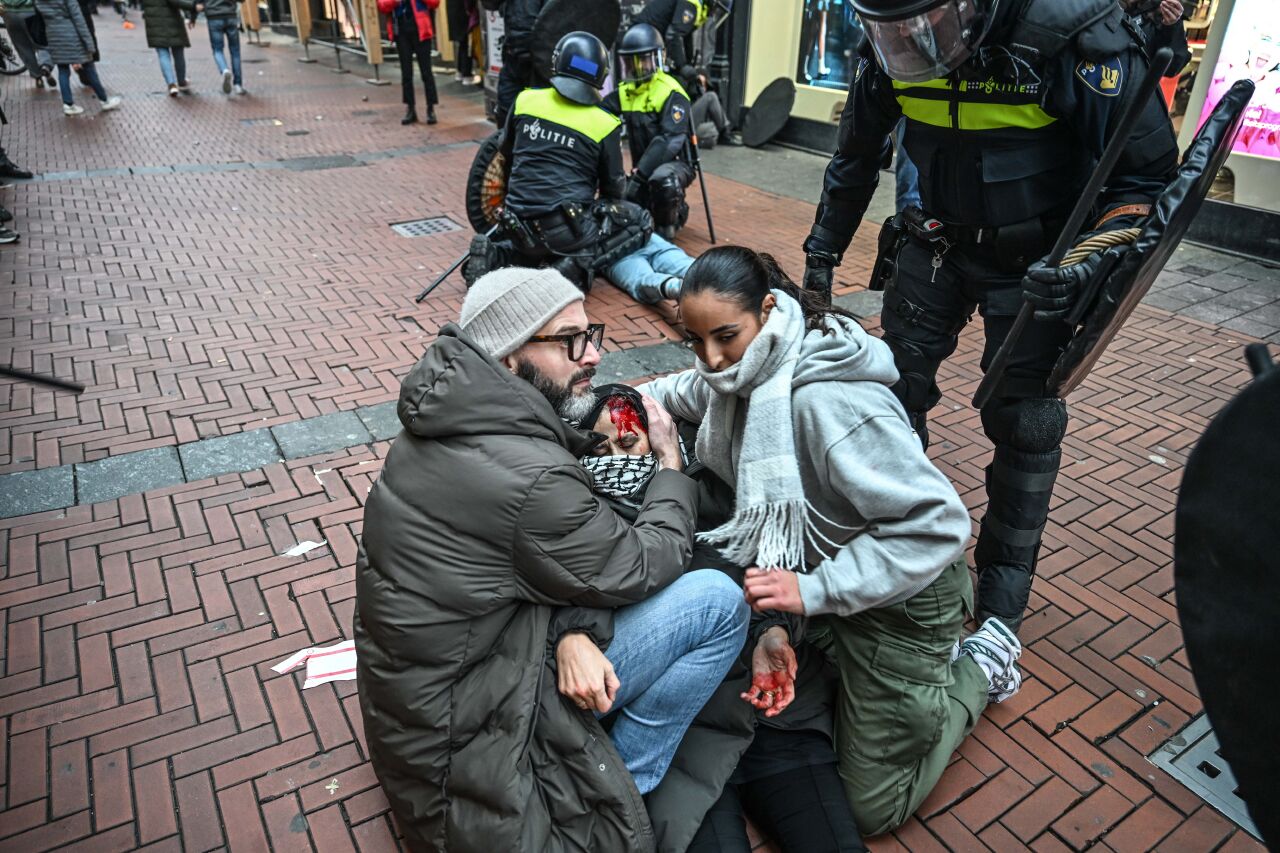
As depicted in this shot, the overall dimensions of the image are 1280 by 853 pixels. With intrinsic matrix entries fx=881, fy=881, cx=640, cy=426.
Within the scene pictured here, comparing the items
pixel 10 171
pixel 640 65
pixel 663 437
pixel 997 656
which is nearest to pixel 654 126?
pixel 640 65

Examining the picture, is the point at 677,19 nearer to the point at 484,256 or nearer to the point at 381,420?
the point at 484,256

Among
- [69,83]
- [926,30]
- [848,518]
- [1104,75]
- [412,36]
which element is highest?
[926,30]

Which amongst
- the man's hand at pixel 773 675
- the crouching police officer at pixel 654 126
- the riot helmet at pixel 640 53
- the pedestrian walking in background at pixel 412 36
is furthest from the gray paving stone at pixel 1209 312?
the pedestrian walking in background at pixel 412 36

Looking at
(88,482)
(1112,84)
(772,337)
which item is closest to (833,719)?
(772,337)

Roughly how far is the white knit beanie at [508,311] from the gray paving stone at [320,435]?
1991 mm

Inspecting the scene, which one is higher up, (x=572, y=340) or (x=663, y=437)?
(x=572, y=340)

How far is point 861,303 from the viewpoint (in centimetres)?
583

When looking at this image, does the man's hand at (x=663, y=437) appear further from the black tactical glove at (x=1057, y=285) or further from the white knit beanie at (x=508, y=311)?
the black tactical glove at (x=1057, y=285)

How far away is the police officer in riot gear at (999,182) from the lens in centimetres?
238

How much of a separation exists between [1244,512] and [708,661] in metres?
1.44

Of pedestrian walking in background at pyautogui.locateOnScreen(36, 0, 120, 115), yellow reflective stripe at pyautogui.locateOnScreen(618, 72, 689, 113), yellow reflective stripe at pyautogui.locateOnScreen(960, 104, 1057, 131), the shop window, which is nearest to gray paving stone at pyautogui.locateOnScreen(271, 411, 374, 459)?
yellow reflective stripe at pyautogui.locateOnScreen(960, 104, 1057, 131)

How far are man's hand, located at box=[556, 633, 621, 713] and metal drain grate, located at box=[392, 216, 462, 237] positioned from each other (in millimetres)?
5785

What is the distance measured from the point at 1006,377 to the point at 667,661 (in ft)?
4.82

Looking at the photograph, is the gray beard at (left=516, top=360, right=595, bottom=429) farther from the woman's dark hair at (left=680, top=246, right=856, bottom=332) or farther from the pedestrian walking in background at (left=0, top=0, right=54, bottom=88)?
the pedestrian walking in background at (left=0, top=0, right=54, bottom=88)
